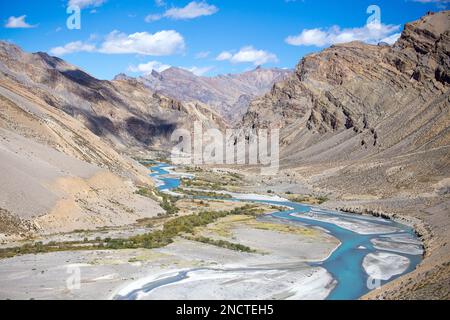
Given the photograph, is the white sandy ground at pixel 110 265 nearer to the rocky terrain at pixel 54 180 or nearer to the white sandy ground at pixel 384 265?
the white sandy ground at pixel 384 265

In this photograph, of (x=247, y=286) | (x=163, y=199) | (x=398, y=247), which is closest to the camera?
(x=247, y=286)

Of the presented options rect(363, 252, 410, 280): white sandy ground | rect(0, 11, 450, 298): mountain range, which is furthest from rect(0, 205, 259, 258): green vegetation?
rect(363, 252, 410, 280): white sandy ground

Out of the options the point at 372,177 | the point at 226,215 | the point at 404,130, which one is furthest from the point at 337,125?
the point at 226,215

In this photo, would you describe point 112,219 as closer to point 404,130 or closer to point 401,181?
point 401,181

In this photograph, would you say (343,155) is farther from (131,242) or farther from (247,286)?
(247,286)

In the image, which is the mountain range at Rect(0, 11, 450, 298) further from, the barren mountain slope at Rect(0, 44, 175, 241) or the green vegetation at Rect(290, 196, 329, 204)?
the green vegetation at Rect(290, 196, 329, 204)

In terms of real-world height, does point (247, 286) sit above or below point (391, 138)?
below

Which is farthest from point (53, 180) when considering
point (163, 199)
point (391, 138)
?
point (391, 138)

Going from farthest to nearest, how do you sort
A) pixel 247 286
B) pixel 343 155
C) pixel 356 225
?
pixel 343 155 → pixel 356 225 → pixel 247 286
